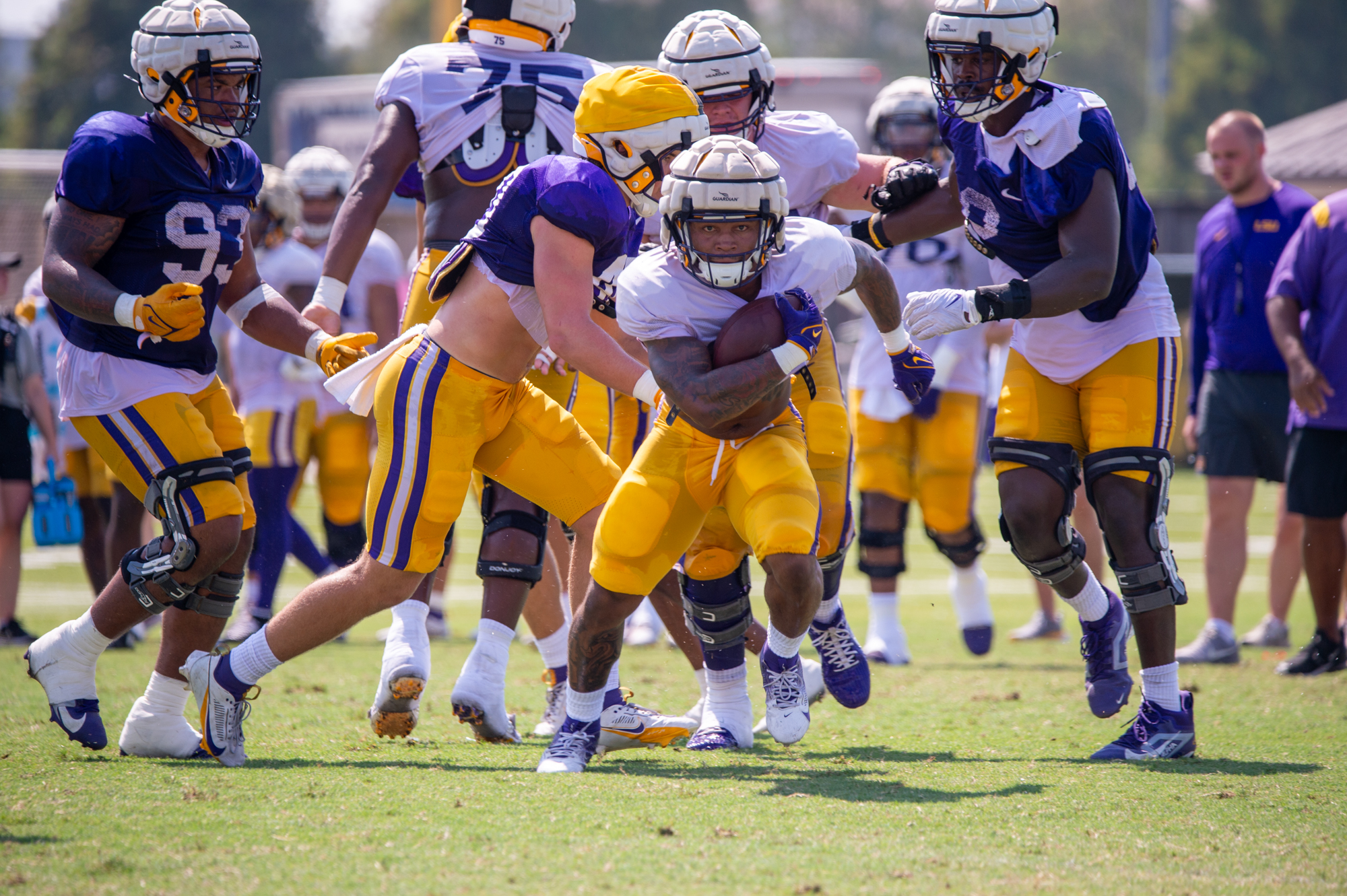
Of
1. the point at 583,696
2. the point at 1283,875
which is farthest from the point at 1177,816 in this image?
the point at 583,696

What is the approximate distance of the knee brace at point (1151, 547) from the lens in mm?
4145

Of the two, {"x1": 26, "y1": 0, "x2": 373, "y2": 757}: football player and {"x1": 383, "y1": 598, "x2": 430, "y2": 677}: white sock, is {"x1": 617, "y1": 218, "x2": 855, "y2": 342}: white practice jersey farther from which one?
{"x1": 383, "y1": 598, "x2": 430, "y2": 677}: white sock

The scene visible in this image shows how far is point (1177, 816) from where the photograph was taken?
→ 3.34 meters

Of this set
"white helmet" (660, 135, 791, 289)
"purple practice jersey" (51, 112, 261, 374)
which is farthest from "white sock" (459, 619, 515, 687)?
"white helmet" (660, 135, 791, 289)

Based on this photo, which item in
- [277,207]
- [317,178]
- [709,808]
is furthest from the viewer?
[317,178]

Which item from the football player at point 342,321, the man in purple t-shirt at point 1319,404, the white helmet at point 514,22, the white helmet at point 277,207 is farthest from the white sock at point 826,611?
the white helmet at point 277,207

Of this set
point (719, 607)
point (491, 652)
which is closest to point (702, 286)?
point (719, 607)

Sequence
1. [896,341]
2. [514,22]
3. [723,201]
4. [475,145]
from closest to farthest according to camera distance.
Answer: [723,201] → [896,341] → [475,145] → [514,22]

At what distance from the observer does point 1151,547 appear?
417 cm

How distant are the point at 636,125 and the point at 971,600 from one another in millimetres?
3588

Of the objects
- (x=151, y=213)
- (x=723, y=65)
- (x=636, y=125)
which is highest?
(x=723, y=65)

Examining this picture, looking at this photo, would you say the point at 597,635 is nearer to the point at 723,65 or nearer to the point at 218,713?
the point at 218,713

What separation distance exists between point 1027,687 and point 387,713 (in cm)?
286

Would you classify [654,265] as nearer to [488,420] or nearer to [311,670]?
[488,420]
